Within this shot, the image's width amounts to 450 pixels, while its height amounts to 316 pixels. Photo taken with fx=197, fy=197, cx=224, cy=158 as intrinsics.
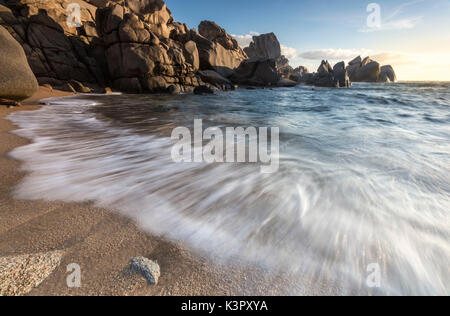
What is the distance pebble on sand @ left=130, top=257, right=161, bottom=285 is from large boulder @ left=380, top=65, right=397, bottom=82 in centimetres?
9836

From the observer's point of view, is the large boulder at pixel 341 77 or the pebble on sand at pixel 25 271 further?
the large boulder at pixel 341 77

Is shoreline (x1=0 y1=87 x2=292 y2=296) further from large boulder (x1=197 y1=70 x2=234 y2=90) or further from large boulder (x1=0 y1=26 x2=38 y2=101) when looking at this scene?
large boulder (x1=197 y1=70 x2=234 y2=90)

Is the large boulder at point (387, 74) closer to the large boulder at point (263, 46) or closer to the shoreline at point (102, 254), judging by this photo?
the large boulder at point (263, 46)

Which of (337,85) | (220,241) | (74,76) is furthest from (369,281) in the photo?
(337,85)

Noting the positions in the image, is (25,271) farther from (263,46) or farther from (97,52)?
(263,46)

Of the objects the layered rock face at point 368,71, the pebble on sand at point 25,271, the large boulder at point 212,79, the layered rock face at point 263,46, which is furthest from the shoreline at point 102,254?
the layered rock face at point 368,71

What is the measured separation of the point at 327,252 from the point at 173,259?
3.20ft

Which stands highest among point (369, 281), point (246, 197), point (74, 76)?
point (74, 76)

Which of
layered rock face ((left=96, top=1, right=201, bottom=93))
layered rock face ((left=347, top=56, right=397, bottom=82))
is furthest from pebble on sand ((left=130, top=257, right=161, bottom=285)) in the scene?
layered rock face ((left=347, top=56, right=397, bottom=82))

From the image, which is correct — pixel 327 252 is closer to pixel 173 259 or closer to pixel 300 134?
pixel 173 259

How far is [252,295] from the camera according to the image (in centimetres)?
96

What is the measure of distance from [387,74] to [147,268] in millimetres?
104763

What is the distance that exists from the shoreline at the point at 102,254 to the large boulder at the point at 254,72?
30779mm

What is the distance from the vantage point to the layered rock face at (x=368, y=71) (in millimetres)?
67331
